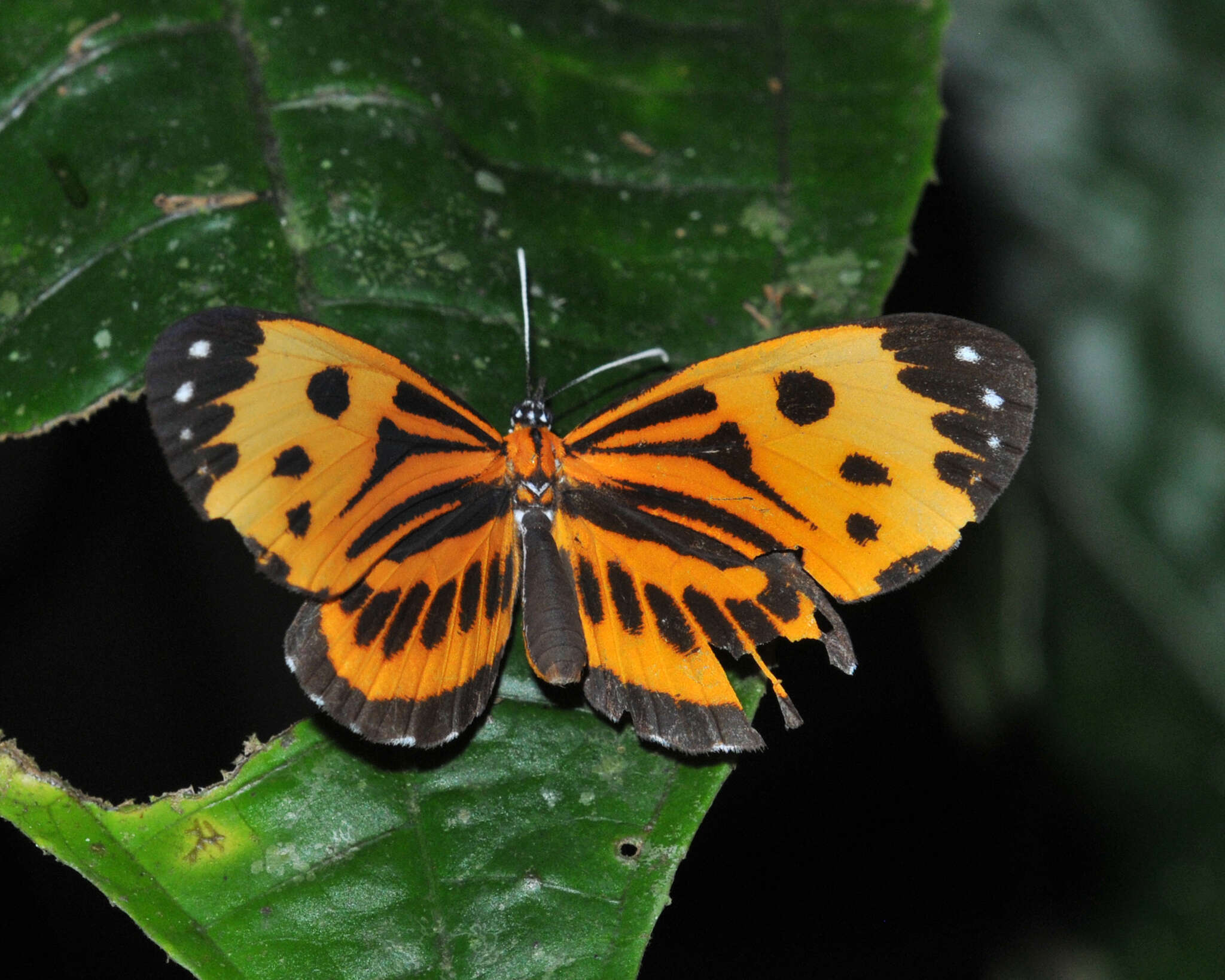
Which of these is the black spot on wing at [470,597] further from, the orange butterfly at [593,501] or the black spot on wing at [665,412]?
the black spot on wing at [665,412]

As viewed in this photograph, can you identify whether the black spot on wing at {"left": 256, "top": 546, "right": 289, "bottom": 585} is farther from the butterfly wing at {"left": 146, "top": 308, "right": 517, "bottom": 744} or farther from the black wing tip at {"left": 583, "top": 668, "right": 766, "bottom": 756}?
the black wing tip at {"left": 583, "top": 668, "right": 766, "bottom": 756}

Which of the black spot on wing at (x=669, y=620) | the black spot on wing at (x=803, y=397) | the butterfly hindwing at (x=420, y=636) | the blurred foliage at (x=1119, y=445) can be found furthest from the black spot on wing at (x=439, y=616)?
the blurred foliage at (x=1119, y=445)

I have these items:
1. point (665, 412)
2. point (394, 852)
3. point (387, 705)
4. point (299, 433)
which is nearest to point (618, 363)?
point (665, 412)

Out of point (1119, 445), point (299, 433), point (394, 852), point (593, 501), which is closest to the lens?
point (394, 852)

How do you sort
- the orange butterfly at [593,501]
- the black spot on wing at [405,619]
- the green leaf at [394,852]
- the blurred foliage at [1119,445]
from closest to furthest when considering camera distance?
the green leaf at [394,852] → the orange butterfly at [593,501] → the black spot on wing at [405,619] → the blurred foliage at [1119,445]

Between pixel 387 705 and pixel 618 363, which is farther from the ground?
pixel 618 363

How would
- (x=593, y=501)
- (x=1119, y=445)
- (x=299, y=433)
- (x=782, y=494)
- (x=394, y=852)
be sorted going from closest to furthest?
(x=394, y=852)
(x=299, y=433)
(x=782, y=494)
(x=593, y=501)
(x=1119, y=445)

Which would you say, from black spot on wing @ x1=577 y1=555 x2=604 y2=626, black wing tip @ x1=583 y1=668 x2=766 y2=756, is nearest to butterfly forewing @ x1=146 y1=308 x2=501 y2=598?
black spot on wing @ x1=577 y1=555 x2=604 y2=626

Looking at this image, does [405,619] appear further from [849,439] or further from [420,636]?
[849,439]
